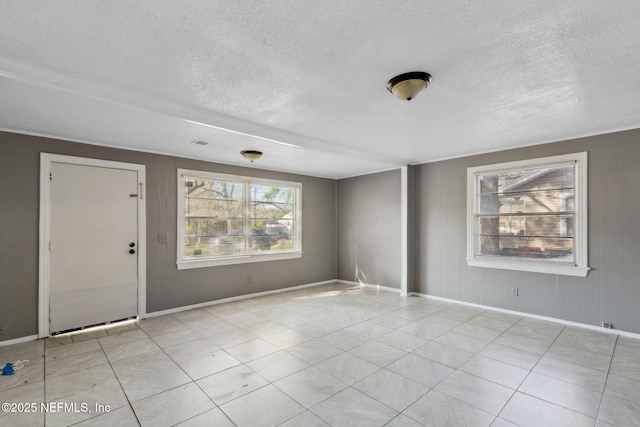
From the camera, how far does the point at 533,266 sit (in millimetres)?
4379

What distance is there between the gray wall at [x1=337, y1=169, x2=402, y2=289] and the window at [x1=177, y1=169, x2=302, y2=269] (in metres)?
1.17

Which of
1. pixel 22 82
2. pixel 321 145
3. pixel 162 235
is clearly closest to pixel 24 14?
pixel 22 82

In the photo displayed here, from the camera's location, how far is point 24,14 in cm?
170

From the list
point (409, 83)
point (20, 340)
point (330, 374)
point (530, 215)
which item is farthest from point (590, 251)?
point (20, 340)

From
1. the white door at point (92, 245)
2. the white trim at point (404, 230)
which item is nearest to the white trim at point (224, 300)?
the white door at point (92, 245)

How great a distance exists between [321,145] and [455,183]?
8.35ft

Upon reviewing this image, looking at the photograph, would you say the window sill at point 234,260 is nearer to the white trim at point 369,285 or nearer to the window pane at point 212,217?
the window pane at point 212,217

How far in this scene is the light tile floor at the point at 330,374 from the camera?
221 cm

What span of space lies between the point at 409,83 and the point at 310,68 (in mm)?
779

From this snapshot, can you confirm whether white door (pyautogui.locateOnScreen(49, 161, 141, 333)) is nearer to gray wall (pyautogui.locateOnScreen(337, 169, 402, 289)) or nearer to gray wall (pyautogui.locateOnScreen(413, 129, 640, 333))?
gray wall (pyautogui.locateOnScreen(337, 169, 402, 289))

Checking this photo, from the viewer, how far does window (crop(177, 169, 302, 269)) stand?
5.02m

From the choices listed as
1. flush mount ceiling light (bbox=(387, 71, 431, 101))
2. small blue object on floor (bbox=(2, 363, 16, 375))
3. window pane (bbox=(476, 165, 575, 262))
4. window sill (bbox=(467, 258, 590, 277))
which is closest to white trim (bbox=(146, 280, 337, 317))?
small blue object on floor (bbox=(2, 363, 16, 375))

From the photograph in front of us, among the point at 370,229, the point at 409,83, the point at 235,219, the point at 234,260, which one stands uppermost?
the point at 409,83

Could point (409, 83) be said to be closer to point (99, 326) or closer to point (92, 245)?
point (92, 245)
